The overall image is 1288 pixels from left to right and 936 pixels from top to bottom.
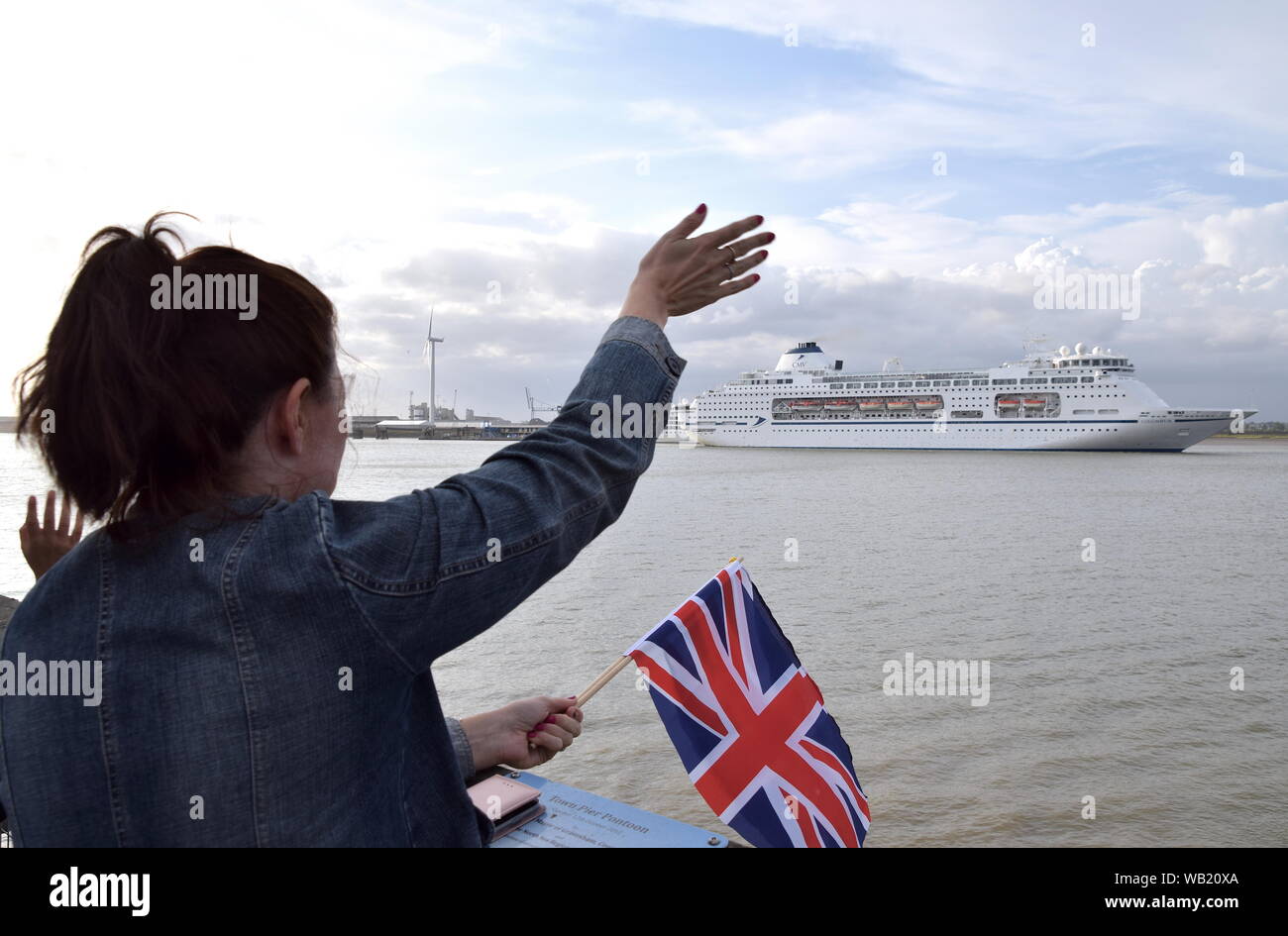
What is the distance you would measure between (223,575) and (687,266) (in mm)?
623

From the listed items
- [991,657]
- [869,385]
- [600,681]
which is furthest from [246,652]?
[869,385]

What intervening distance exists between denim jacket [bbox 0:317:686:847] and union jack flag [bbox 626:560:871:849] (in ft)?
4.57

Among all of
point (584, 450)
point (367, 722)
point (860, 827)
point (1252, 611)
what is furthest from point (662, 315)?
point (1252, 611)

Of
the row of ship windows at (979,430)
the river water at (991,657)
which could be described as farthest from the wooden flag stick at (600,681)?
the row of ship windows at (979,430)

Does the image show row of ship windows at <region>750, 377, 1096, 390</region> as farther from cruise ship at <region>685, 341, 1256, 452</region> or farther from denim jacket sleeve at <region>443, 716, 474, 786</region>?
denim jacket sleeve at <region>443, 716, 474, 786</region>

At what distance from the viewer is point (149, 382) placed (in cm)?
78

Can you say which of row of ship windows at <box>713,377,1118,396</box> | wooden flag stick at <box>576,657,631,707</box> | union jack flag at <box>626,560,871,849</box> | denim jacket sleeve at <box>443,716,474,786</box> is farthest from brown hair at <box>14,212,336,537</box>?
row of ship windows at <box>713,377,1118,396</box>

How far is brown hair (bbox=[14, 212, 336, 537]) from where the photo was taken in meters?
0.79

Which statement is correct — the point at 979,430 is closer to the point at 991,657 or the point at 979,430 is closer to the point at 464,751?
the point at 991,657

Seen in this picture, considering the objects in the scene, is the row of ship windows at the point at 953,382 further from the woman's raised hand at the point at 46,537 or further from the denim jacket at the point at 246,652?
the denim jacket at the point at 246,652

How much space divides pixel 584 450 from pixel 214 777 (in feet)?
1.52

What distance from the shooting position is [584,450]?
2.95ft

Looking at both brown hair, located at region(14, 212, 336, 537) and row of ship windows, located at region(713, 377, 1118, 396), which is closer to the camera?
brown hair, located at region(14, 212, 336, 537)
